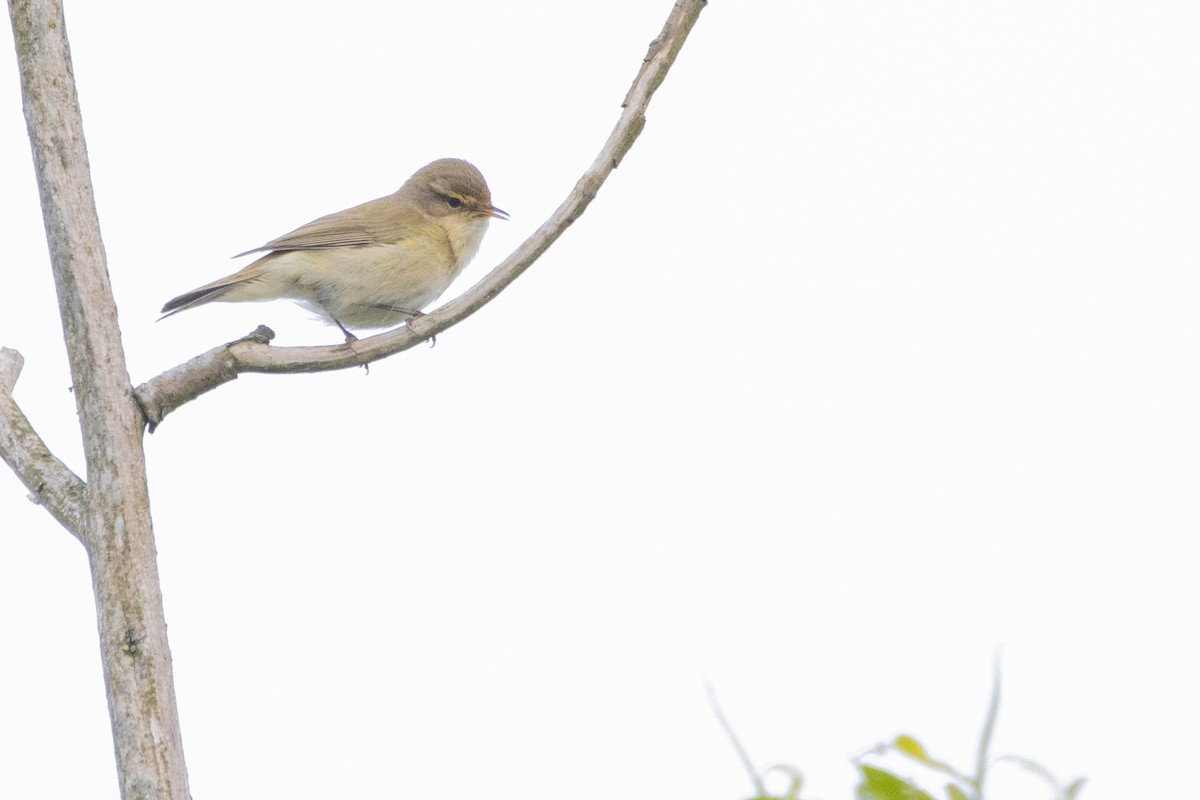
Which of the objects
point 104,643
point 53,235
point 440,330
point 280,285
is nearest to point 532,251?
point 440,330

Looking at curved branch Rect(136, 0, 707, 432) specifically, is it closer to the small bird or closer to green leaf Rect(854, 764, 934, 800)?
the small bird

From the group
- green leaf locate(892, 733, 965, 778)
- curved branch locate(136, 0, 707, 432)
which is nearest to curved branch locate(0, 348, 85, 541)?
curved branch locate(136, 0, 707, 432)

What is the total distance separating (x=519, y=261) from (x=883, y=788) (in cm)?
346

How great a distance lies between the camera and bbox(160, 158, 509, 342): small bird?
6.99 meters

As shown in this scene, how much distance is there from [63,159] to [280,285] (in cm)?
310

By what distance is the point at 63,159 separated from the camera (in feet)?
12.9

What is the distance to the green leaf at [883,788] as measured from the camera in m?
0.84

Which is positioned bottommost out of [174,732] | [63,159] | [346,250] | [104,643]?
[174,732]

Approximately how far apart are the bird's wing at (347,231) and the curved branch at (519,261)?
288 cm

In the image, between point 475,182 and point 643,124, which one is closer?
point 643,124

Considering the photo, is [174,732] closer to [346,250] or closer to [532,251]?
[532,251]

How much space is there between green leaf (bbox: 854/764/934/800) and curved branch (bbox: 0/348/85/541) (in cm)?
351

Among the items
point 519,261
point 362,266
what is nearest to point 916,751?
point 519,261

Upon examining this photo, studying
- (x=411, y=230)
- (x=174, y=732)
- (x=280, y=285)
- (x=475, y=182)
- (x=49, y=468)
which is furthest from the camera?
(x=475, y=182)
